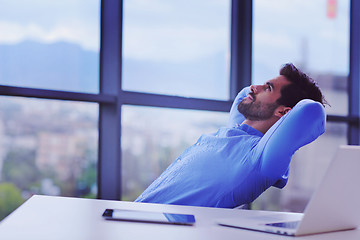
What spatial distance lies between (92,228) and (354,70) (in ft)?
10.2

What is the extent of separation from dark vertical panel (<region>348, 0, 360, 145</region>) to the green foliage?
8.29 ft

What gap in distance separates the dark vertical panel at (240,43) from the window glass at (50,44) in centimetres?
101

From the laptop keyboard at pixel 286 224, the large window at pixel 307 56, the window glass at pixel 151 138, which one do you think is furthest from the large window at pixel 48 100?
the laptop keyboard at pixel 286 224

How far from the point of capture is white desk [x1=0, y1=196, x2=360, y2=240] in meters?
0.76

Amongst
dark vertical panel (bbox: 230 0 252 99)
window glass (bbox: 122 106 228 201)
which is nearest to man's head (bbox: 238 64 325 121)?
window glass (bbox: 122 106 228 201)

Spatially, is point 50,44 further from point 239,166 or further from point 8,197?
point 239,166

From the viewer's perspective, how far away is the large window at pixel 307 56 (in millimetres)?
3176

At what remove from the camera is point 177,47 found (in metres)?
2.79

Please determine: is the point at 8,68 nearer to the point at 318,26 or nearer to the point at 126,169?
the point at 126,169

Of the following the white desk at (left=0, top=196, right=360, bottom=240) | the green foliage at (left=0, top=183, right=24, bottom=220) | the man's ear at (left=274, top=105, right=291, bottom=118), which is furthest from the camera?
the green foliage at (left=0, top=183, right=24, bottom=220)

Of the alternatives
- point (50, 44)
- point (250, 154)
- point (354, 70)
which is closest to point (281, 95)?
point (250, 154)

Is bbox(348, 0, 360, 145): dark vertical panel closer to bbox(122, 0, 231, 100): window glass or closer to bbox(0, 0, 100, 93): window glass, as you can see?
bbox(122, 0, 231, 100): window glass

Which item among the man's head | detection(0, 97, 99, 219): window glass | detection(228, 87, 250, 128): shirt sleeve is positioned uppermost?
the man's head

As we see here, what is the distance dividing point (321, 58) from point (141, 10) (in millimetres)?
1570
